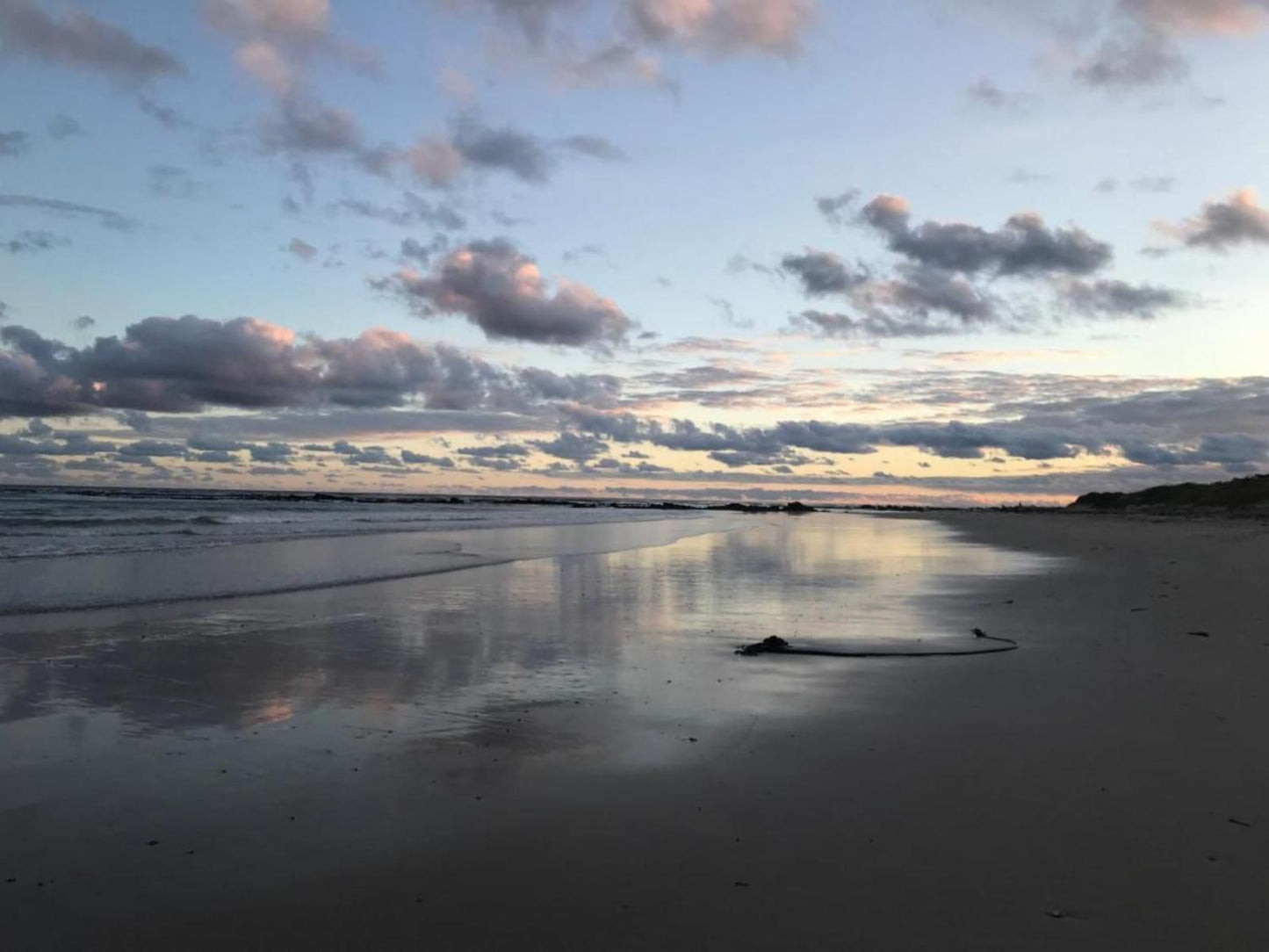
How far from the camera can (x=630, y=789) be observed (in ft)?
21.2

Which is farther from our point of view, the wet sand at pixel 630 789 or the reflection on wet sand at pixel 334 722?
the reflection on wet sand at pixel 334 722

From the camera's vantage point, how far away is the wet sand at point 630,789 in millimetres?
4477

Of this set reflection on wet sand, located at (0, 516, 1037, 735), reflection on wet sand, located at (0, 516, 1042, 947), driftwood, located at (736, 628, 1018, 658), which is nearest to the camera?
reflection on wet sand, located at (0, 516, 1042, 947)

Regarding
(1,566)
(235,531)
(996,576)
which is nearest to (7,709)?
(1,566)

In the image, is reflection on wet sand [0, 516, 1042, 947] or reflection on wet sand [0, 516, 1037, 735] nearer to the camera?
reflection on wet sand [0, 516, 1042, 947]

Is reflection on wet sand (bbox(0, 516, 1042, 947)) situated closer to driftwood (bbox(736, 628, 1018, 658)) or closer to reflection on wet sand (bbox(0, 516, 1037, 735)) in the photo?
reflection on wet sand (bbox(0, 516, 1037, 735))

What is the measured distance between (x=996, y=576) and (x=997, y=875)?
1997 cm

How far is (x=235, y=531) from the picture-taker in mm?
42500

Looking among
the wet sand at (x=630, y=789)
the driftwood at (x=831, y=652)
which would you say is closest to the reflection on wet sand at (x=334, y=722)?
the wet sand at (x=630, y=789)

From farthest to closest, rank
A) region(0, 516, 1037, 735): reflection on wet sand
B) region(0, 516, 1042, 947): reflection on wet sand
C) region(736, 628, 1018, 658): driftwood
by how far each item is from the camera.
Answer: region(736, 628, 1018, 658): driftwood < region(0, 516, 1037, 735): reflection on wet sand < region(0, 516, 1042, 947): reflection on wet sand

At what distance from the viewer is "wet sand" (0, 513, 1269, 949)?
448 centimetres

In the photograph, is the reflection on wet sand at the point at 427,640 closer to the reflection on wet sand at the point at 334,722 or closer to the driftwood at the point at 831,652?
the reflection on wet sand at the point at 334,722

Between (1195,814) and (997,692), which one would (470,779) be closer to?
(1195,814)

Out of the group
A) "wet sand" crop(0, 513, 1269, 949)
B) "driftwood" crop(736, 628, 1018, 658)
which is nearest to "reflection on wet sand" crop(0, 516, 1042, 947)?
"wet sand" crop(0, 513, 1269, 949)
